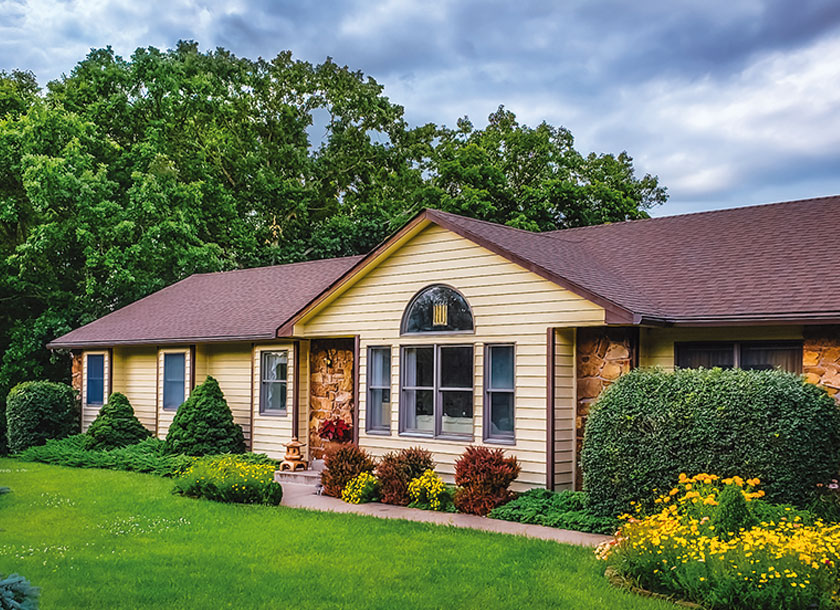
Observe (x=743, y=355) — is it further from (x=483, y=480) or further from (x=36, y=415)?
(x=36, y=415)

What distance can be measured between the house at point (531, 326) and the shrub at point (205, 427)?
546 mm

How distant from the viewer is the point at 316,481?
47.4ft

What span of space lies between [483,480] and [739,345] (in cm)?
404

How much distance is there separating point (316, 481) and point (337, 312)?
9.90 ft

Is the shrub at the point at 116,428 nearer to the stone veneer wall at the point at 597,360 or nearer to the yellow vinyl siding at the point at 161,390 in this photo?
the yellow vinyl siding at the point at 161,390

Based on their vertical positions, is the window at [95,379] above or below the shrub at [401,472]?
above

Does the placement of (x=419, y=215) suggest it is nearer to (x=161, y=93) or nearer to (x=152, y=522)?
(x=152, y=522)

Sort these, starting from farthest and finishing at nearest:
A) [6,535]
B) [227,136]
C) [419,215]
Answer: [227,136], [419,215], [6,535]

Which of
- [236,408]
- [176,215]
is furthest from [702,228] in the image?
[176,215]

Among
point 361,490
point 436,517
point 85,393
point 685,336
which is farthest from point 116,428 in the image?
point 685,336

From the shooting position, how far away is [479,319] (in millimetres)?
12867

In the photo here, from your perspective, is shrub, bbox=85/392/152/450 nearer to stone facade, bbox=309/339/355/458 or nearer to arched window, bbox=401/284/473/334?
stone facade, bbox=309/339/355/458

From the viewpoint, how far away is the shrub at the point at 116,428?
752 inches

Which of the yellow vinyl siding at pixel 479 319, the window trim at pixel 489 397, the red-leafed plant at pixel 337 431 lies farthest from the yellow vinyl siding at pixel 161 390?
the window trim at pixel 489 397
